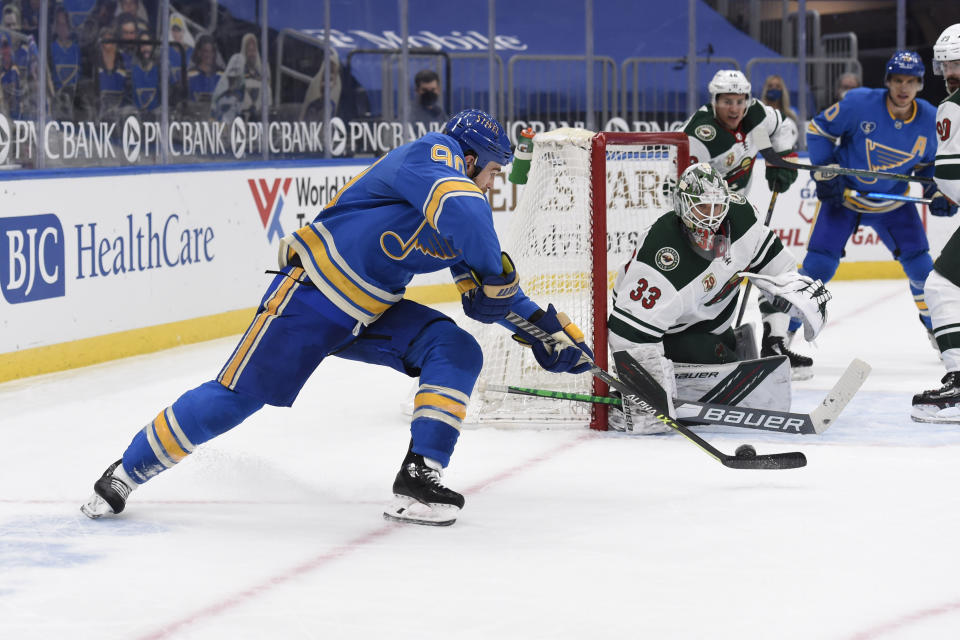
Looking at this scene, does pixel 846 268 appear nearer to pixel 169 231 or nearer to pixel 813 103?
pixel 813 103

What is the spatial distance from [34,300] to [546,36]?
6.96 m

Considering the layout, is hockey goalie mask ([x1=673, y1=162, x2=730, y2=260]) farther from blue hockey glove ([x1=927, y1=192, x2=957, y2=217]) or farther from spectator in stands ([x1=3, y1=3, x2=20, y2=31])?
spectator in stands ([x1=3, y1=3, x2=20, y2=31])

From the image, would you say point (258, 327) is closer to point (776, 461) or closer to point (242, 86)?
point (776, 461)

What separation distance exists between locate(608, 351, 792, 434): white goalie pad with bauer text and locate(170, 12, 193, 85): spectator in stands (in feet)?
10.9

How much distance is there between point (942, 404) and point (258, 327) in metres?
2.25

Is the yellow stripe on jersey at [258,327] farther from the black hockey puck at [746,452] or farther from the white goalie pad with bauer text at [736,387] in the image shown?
the white goalie pad with bauer text at [736,387]

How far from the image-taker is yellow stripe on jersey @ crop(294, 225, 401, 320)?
287cm

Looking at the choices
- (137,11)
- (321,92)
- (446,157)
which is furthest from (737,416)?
(321,92)

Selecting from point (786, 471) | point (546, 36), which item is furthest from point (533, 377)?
point (546, 36)

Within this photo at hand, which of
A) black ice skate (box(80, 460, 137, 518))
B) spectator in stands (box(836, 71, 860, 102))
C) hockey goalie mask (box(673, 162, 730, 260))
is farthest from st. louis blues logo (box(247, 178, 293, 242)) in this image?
spectator in stands (box(836, 71, 860, 102))

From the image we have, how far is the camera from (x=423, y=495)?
2.86 metres

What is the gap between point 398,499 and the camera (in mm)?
2963

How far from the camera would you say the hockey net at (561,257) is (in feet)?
13.5

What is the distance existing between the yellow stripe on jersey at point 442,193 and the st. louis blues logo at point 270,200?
3.91m
